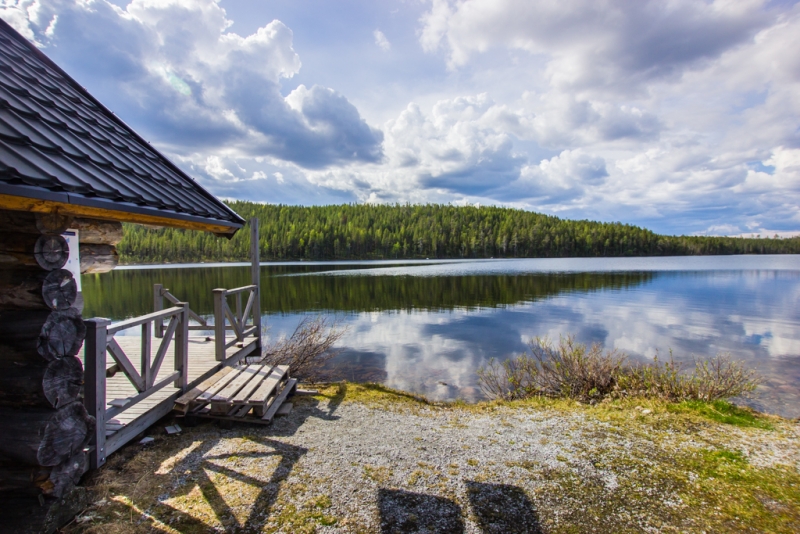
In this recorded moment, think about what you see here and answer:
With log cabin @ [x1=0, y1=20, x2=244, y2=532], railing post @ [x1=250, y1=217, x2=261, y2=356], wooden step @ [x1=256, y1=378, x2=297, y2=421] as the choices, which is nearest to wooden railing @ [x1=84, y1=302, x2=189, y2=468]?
log cabin @ [x1=0, y1=20, x2=244, y2=532]

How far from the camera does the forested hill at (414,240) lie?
365ft

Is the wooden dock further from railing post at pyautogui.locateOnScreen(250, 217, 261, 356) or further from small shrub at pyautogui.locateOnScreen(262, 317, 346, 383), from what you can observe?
small shrub at pyautogui.locateOnScreen(262, 317, 346, 383)

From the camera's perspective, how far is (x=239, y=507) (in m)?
4.03

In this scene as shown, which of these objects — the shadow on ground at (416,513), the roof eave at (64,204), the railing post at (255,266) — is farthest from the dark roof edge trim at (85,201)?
the railing post at (255,266)

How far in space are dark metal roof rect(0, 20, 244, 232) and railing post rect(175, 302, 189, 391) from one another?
168 centimetres

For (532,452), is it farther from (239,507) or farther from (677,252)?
(677,252)

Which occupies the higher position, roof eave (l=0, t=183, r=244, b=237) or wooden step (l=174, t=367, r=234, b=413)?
roof eave (l=0, t=183, r=244, b=237)

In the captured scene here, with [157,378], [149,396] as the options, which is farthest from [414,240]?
[149,396]

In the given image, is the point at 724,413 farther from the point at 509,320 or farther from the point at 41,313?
the point at 509,320

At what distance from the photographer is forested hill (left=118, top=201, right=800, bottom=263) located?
365 ft

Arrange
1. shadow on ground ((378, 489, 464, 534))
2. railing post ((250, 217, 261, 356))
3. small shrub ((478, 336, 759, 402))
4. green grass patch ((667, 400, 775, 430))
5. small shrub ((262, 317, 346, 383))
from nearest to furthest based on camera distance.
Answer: shadow on ground ((378, 489, 464, 534)) → green grass patch ((667, 400, 775, 430)) → small shrub ((478, 336, 759, 402)) → railing post ((250, 217, 261, 356)) → small shrub ((262, 317, 346, 383))

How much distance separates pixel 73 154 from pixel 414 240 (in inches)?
5108

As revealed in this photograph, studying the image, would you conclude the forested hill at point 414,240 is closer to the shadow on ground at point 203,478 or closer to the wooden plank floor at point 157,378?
the wooden plank floor at point 157,378

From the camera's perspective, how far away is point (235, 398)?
6.16m
